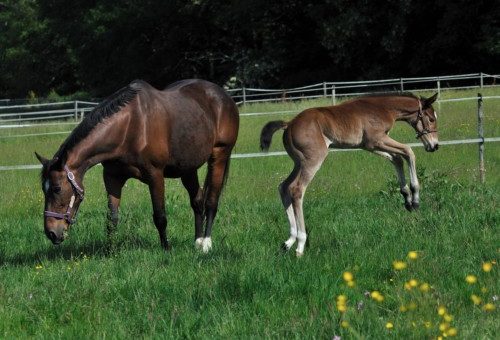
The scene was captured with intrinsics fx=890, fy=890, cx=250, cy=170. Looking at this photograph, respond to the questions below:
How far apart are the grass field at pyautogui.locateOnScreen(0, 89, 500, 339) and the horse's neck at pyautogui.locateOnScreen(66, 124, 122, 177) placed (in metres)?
0.87

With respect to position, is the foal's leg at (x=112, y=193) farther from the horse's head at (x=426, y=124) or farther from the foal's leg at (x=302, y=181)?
the horse's head at (x=426, y=124)

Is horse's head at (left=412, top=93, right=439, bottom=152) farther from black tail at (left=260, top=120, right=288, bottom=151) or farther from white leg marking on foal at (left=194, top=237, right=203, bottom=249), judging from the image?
white leg marking on foal at (left=194, top=237, right=203, bottom=249)

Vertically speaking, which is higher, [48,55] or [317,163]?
[48,55]

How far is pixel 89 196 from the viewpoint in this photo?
45.8ft

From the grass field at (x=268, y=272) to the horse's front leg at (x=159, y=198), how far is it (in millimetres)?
161

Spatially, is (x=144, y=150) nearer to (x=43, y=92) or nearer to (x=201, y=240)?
(x=201, y=240)

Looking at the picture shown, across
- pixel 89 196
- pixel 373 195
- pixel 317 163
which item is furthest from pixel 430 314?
pixel 89 196

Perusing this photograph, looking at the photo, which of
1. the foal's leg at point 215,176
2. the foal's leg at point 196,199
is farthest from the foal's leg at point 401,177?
the foal's leg at point 196,199

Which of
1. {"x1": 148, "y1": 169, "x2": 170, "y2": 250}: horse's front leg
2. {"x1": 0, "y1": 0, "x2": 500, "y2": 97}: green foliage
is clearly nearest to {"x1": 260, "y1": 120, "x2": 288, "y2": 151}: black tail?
{"x1": 148, "y1": 169, "x2": 170, "y2": 250}: horse's front leg

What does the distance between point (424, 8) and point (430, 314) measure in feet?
114

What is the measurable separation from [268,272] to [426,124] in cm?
396

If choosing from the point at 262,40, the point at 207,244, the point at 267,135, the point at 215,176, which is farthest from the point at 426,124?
the point at 262,40

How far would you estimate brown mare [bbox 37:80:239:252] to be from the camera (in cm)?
794

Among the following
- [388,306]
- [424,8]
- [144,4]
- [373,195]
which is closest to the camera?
[388,306]
